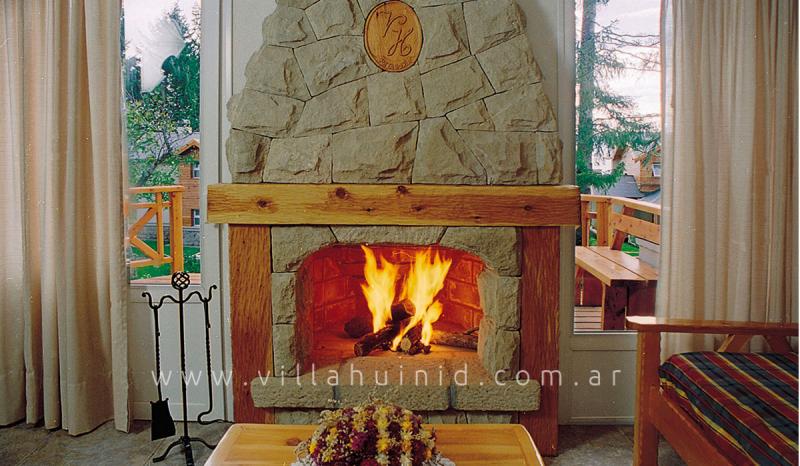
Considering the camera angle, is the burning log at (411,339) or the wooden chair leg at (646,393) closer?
the wooden chair leg at (646,393)

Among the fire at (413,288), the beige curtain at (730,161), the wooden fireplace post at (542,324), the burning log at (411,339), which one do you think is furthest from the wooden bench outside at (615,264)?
the burning log at (411,339)

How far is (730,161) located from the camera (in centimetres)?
301

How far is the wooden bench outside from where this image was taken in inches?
127

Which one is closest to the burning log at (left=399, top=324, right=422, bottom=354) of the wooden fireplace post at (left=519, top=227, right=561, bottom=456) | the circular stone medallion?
the wooden fireplace post at (left=519, top=227, right=561, bottom=456)

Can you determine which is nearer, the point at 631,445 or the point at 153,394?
the point at 631,445

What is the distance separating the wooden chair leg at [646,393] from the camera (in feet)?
8.79

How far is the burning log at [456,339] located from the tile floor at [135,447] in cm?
57

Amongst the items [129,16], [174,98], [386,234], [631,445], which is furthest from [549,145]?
[129,16]

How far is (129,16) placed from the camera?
3170 millimetres

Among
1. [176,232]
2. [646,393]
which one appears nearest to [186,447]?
[176,232]

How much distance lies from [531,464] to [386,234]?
109 cm

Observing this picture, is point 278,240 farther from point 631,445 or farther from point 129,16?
point 631,445

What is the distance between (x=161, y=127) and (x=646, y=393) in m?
2.38

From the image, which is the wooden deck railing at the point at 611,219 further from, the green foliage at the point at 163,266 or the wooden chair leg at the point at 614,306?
the green foliage at the point at 163,266
